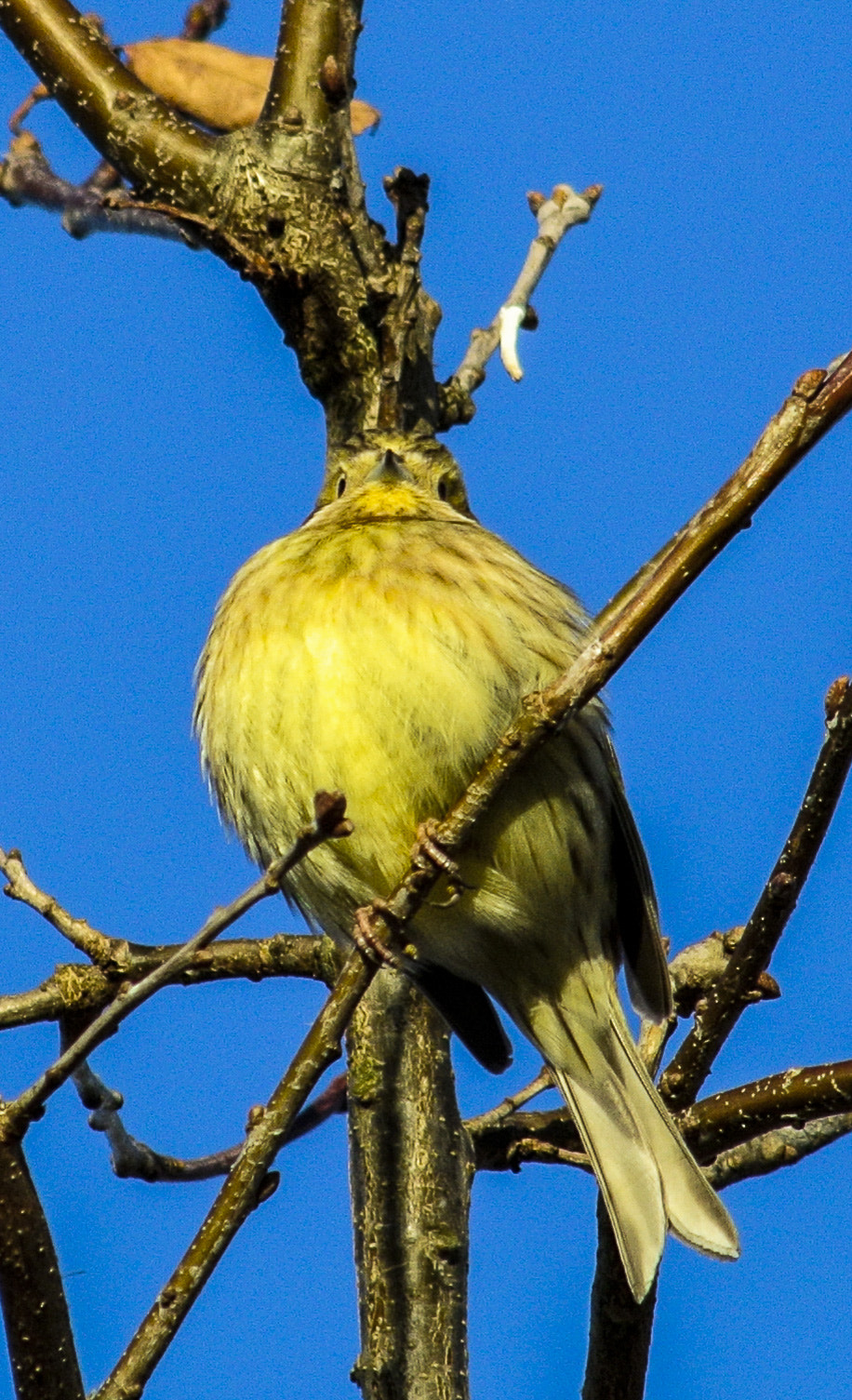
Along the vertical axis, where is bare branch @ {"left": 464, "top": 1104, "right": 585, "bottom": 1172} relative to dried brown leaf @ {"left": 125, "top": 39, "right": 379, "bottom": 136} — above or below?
below

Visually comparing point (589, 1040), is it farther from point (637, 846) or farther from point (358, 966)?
point (358, 966)

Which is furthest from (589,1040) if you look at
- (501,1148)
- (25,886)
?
(25,886)

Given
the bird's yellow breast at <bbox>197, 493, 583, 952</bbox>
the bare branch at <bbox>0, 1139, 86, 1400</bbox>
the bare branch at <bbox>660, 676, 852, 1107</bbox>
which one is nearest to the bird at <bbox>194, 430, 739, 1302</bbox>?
the bird's yellow breast at <bbox>197, 493, 583, 952</bbox>

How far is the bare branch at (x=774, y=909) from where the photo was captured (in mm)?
3189

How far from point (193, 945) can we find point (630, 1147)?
201 centimetres

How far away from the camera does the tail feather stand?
400 cm

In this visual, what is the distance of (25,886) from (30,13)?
3.62 metres

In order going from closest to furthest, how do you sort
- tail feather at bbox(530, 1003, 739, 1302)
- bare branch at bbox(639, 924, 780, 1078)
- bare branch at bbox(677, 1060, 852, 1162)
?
bare branch at bbox(677, 1060, 852, 1162) → tail feather at bbox(530, 1003, 739, 1302) → bare branch at bbox(639, 924, 780, 1078)

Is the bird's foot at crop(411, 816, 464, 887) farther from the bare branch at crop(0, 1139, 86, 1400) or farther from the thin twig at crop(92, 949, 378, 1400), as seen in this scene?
the bare branch at crop(0, 1139, 86, 1400)

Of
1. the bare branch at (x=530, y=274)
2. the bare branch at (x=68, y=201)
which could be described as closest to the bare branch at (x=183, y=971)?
the bare branch at (x=530, y=274)

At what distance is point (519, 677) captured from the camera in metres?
4.62

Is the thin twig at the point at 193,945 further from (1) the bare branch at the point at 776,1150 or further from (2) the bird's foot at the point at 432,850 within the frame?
(1) the bare branch at the point at 776,1150

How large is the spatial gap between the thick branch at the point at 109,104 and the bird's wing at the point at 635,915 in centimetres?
221

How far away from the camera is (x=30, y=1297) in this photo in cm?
303
